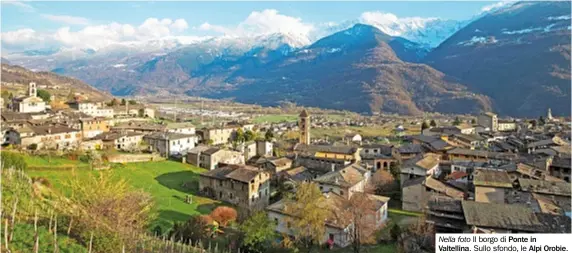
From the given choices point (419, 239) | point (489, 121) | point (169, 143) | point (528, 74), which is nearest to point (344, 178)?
point (419, 239)

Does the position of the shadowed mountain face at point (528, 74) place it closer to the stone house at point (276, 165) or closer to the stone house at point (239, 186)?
the stone house at point (276, 165)

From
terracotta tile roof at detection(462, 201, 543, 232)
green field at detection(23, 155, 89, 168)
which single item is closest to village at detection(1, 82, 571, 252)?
terracotta tile roof at detection(462, 201, 543, 232)

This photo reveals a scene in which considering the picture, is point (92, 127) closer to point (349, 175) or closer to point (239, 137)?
point (239, 137)

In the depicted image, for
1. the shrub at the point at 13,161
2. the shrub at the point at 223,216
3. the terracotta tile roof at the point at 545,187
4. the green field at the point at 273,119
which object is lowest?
the shrub at the point at 223,216

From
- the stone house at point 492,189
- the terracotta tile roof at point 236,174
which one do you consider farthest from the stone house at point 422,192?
the terracotta tile roof at point 236,174

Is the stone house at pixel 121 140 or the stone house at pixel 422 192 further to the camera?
the stone house at pixel 121 140

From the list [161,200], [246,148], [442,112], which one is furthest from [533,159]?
[442,112]
